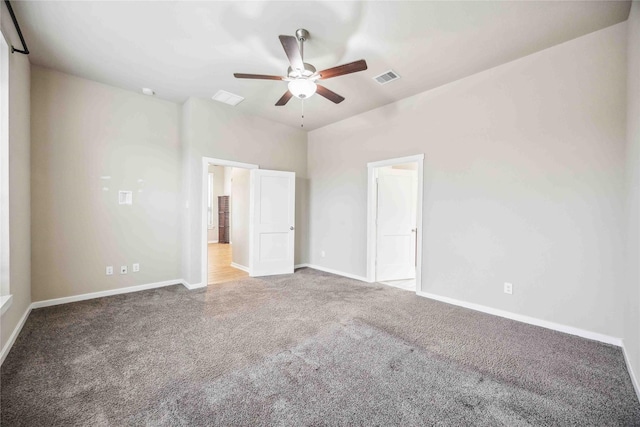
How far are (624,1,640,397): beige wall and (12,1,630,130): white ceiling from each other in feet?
1.10

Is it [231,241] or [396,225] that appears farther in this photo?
[231,241]

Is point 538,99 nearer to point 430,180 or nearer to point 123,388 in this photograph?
point 430,180

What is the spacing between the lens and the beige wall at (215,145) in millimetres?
4172

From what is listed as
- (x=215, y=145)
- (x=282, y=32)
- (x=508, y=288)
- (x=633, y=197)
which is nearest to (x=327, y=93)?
(x=282, y=32)

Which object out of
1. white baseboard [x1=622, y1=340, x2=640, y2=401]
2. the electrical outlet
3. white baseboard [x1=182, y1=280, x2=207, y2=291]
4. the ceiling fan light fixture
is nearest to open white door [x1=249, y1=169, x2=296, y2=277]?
white baseboard [x1=182, y1=280, x2=207, y2=291]

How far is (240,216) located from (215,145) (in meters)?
1.69

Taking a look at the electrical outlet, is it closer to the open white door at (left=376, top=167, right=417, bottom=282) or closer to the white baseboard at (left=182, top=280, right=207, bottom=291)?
the open white door at (left=376, top=167, right=417, bottom=282)

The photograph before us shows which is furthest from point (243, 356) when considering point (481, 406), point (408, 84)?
point (408, 84)

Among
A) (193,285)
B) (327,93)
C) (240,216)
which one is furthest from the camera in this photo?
(240,216)

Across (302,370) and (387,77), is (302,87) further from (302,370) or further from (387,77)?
(302,370)

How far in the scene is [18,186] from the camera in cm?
265

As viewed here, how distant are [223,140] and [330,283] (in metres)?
3.05

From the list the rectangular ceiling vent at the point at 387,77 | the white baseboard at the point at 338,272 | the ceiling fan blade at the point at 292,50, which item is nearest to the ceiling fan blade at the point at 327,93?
the ceiling fan blade at the point at 292,50

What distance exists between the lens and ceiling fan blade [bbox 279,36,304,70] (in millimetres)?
2098
